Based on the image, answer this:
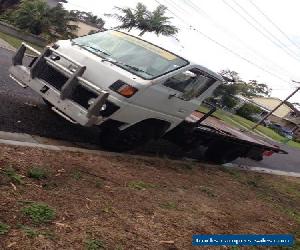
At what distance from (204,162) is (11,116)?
18.3 feet

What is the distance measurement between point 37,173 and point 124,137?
9.31ft

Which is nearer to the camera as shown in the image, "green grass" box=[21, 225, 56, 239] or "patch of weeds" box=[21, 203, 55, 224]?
"green grass" box=[21, 225, 56, 239]

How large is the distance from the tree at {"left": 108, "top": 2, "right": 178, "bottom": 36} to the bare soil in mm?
38113

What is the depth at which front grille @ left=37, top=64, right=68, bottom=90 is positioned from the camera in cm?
786

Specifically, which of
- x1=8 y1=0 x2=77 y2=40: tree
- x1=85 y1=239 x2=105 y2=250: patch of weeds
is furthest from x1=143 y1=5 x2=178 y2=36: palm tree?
x1=85 y1=239 x2=105 y2=250: patch of weeds

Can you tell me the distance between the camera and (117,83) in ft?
23.9

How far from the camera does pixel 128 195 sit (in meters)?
5.97

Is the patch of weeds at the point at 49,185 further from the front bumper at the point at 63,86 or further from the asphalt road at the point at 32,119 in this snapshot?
the asphalt road at the point at 32,119

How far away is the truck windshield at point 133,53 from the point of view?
7828 mm

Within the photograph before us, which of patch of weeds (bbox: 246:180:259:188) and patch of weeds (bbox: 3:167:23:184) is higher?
patch of weeds (bbox: 3:167:23:184)

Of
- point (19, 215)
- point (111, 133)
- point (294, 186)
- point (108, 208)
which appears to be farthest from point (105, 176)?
point (294, 186)

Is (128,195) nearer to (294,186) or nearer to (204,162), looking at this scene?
(204,162)

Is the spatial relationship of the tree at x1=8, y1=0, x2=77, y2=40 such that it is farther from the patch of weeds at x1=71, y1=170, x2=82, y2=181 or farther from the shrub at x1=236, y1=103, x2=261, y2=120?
the shrub at x1=236, y1=103, x2=261, y2=120

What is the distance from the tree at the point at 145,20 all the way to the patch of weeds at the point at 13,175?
4195cm
